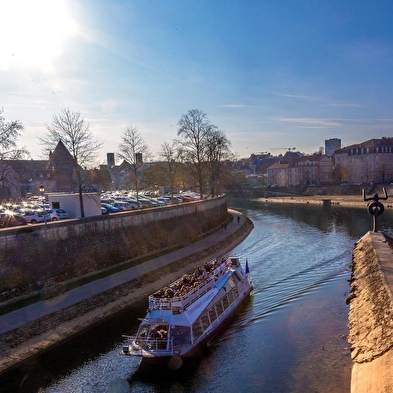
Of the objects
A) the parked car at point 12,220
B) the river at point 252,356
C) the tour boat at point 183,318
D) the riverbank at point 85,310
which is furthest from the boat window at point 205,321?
the parked car at point 12,220

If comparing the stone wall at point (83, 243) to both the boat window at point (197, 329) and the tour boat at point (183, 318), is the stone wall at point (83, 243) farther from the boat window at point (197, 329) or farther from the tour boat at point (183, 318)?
the boat window at point (197, 329)

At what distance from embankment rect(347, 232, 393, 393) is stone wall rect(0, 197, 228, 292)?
1656 cm

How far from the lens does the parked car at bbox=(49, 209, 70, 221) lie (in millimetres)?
32188

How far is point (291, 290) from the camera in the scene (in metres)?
24.6

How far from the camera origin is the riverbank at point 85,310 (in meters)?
17.2

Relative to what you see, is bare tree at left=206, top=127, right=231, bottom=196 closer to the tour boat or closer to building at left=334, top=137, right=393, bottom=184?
the tour boat

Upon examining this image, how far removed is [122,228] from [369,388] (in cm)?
2198

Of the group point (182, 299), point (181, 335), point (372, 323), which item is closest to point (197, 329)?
point (181, 335)

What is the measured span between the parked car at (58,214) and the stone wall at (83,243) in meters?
5.08

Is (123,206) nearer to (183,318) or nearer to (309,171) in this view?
(183,318)

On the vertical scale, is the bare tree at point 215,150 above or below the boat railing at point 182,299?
above

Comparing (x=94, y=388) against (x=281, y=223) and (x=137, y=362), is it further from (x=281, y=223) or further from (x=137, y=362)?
(x=281, y=223)

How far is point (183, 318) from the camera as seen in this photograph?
16953 mm

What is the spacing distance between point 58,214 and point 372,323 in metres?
24.9
